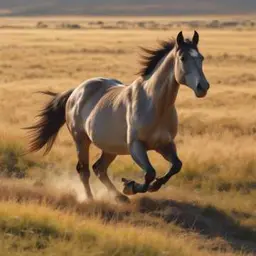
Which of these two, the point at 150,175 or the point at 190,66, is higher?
the point at 190,66

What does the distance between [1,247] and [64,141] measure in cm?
868

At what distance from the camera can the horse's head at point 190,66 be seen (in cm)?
820

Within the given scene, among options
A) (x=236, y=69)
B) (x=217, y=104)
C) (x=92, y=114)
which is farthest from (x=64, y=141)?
(x=236, y=69)

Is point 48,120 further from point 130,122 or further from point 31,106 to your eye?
point 31,106

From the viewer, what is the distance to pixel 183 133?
16.7 m

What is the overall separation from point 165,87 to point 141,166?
0.96 metres

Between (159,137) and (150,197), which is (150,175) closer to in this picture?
(159,137)

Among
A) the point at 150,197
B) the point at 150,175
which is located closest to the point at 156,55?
the point at 150,175

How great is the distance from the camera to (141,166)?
8992 millimetres

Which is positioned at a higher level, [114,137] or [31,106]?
[114,137]

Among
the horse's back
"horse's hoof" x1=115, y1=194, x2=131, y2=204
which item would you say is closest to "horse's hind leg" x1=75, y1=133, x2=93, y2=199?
the horse's back

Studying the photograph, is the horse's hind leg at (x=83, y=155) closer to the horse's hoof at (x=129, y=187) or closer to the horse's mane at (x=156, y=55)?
the horse's mane at (x=156, y=55)

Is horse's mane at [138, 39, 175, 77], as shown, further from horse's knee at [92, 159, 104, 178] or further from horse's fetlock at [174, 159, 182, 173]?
horse's knee at [92, 159, 104, 178]
